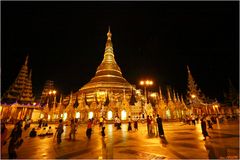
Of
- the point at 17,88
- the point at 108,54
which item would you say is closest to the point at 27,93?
the point at 17,88

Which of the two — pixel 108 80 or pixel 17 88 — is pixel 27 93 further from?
pixel 108 80

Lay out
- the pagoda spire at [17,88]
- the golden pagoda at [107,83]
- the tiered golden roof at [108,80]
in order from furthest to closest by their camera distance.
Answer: the pagoda spire at [17,88] → the tiered golden roof at [108,80] → the golden pagoda at [107,83]

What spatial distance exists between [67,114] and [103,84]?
12.2 meters

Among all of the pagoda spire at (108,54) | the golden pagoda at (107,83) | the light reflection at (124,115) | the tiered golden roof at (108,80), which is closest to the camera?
the light reflection at (124,115)

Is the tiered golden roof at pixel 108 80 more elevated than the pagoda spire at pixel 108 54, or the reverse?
the pagoda spire at pixel 108 54

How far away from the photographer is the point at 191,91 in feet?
175

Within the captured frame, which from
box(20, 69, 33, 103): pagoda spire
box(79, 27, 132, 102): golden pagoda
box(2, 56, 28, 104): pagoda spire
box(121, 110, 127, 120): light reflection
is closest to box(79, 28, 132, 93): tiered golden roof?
box(79, 27, 132, 102): golden pagoda

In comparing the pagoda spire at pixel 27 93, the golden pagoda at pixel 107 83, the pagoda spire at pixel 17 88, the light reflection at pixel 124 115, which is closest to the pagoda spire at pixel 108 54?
the golden pagoda at pixel 107 83

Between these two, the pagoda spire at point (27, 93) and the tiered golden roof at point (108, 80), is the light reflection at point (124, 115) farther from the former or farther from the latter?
the pagoda spire at point (27, 93)

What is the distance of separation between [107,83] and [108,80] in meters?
2.01

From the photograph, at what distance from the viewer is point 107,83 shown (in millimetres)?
40844

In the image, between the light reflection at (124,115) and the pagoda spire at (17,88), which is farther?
the pagoda spire at (17,88)

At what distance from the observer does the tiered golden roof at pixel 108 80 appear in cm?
3984

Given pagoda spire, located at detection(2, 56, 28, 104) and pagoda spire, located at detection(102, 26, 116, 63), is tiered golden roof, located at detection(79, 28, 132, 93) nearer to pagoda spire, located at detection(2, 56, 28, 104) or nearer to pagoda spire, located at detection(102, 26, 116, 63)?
pagoda spire, located at detection(102, 26, 116, 63)
